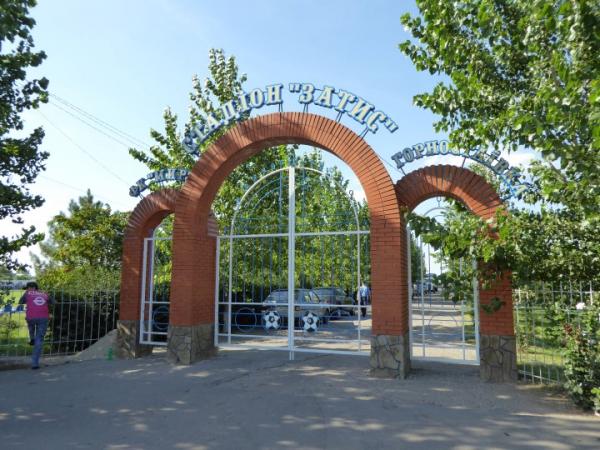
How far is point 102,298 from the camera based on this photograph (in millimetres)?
10391

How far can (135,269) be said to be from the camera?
29.5 feet

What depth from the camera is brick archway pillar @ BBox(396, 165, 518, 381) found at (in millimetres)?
6535

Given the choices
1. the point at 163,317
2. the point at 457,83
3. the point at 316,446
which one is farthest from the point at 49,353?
the point at 457,83

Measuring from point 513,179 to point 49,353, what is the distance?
10360 mm

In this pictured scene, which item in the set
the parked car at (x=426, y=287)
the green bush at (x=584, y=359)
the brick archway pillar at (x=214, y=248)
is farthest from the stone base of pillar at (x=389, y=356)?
the green bush at (x=584, y=359)

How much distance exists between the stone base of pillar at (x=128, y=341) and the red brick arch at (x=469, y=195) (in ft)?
19.7

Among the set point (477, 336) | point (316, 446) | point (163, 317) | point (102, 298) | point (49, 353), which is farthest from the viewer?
point (163, 317)

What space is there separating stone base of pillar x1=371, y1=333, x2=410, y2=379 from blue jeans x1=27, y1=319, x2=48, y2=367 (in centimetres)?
620

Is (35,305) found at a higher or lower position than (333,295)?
lower

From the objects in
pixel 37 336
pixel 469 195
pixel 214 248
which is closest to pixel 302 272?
pixel 214 248

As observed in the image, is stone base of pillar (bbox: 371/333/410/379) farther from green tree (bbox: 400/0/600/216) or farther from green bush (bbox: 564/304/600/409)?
green tree (bbox: 400/0/600/216)

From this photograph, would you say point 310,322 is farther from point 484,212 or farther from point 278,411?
point 484,212

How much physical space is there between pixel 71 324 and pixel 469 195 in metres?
9.25

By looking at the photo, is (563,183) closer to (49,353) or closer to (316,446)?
(316,446)
